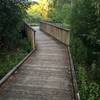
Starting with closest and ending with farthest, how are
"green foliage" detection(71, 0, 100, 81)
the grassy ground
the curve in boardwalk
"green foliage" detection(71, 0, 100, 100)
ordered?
the curve in boardwalk, "green foliage" detection(71, 0, 100, 100), the grassy ground, "green foliage" detection(71, 0, 100, 81)

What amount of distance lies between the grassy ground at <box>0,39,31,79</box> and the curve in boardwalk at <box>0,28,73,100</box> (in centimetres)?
84

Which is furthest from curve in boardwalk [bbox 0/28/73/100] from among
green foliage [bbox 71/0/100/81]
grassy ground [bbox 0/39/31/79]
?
green foliage [bbox 71/0/100/81]

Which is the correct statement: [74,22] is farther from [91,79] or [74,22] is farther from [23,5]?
[91,79]

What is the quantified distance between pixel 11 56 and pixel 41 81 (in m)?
5.91

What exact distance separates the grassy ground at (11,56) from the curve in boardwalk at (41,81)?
2.75 ft

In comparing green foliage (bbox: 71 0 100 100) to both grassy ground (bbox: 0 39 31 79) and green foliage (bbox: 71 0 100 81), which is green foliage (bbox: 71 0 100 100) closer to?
green foliage (bbox: 71 0 100 81)

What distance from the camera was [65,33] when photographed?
50.6ft

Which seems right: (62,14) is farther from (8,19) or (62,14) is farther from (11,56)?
(8,19)

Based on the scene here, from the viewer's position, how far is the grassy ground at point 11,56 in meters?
11.2

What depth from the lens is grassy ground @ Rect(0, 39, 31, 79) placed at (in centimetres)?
1120

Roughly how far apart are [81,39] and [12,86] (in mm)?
8827

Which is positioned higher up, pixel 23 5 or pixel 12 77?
pixel 23 5

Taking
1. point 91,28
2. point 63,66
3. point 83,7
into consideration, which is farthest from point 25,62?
point 83,7

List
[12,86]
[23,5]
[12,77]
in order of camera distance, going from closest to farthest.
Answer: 1. [12,86]
2. [12,77]
3. [23,5]
